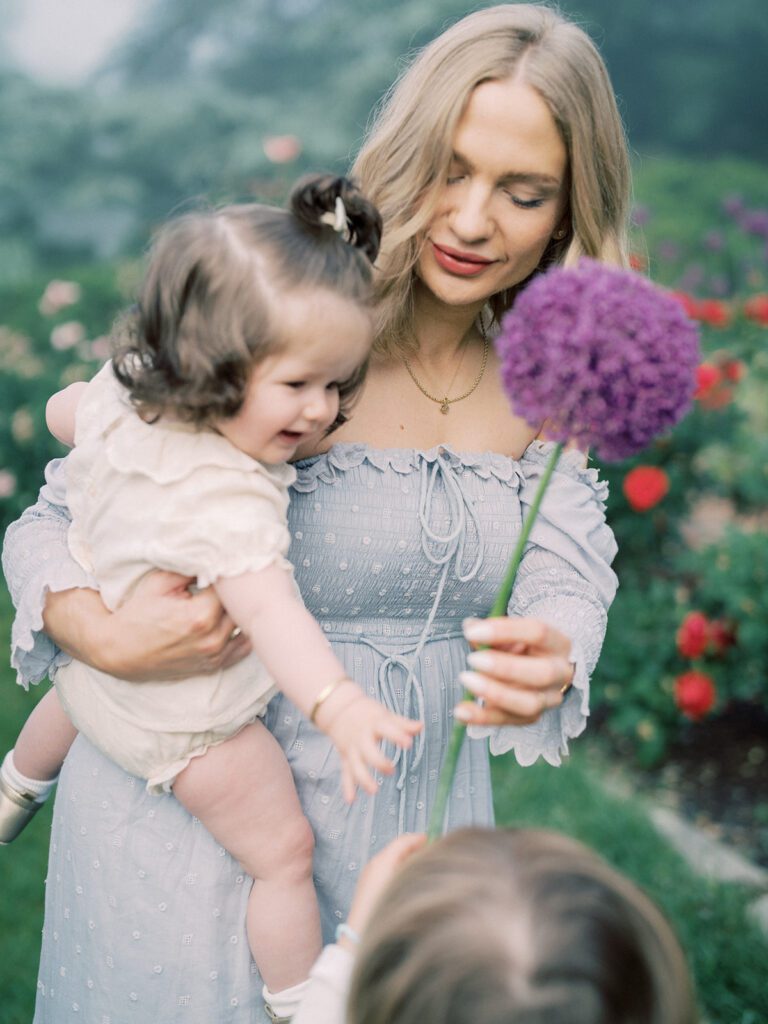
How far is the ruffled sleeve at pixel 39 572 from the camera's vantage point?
1.66 metres

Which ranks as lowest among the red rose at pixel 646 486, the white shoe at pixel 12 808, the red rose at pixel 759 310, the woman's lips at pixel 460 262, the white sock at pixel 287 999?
the red rose at pixel 646 486

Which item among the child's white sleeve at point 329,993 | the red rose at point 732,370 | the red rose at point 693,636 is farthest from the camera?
the red rose at point 732,370

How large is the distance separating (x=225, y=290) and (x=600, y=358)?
512mm

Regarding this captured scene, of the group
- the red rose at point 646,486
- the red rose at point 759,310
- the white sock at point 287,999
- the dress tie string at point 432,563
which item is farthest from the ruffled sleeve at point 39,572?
the red rose at point 759,310

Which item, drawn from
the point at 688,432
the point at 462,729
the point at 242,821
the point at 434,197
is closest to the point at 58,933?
the point at 242,821

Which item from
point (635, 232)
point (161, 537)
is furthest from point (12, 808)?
point (635, 232)

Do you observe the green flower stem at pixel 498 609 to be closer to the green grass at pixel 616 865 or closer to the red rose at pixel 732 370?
the green grass at pixel 616 865

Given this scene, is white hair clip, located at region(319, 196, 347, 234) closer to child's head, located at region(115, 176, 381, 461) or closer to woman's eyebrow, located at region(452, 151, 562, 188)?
child's head, located at region(115, 176, 381, 461)

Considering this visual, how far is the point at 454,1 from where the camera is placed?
7336 millimetres

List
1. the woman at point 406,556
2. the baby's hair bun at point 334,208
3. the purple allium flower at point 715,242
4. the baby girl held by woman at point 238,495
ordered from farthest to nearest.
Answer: the purple allium flower at point 715,242 < the woman at point 406,556 < the baby's hair bun at point 334,208 < the baby girl held by woman at point 238,495

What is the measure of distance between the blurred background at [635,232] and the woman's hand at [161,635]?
6.27 feet

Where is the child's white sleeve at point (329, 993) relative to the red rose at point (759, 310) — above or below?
above

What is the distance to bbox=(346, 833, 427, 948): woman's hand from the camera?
1.23m

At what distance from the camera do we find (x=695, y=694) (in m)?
3.63
